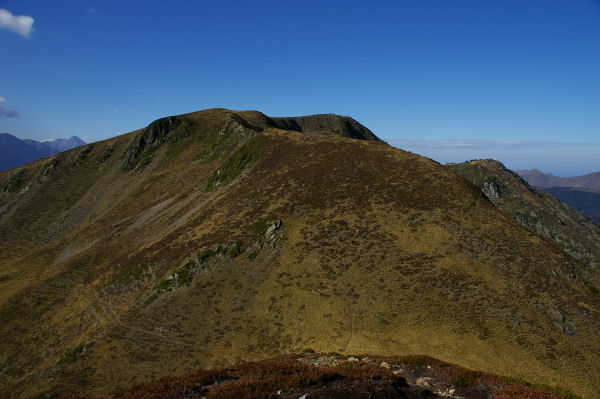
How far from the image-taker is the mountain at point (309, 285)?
34438mm

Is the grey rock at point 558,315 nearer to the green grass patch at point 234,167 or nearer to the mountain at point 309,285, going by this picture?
the mountain at point 309,285

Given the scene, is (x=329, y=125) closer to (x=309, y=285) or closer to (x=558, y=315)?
(x=309, y=285)

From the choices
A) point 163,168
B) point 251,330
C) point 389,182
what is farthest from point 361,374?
point 163,168

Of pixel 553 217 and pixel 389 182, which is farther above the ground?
pixel 389 182

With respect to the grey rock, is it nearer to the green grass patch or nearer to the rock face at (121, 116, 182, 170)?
the green grass patch

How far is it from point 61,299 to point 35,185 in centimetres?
8985

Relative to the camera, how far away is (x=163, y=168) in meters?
119

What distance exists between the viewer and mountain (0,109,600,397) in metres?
34.4

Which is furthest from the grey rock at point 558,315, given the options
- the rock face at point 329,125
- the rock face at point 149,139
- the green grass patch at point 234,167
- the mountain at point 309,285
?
the rock face at point 329,125

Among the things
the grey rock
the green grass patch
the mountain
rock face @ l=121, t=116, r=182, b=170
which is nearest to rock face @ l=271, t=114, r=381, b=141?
rock face @ l=121, t=116, r=182, b=170

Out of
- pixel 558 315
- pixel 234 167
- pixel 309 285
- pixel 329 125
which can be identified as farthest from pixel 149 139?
pixel 558 315

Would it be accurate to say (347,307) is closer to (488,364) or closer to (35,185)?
(488,364)

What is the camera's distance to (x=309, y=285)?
1747 inches

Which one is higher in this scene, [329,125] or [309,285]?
[329,125]
